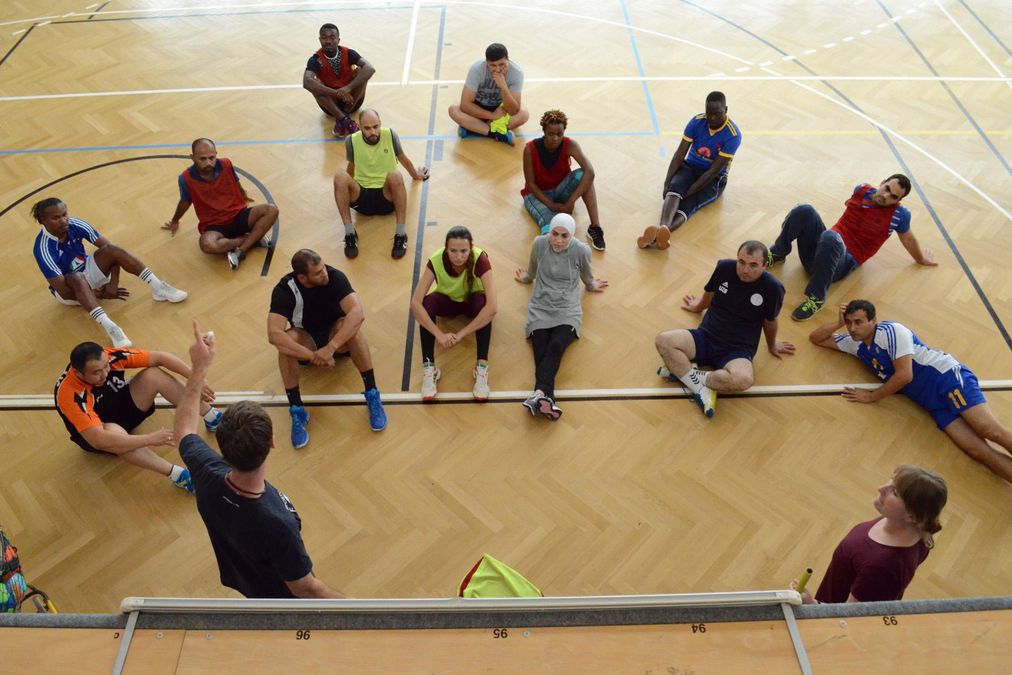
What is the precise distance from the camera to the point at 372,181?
249 inches

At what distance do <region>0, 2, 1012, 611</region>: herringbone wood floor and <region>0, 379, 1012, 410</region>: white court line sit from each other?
0.22 ft

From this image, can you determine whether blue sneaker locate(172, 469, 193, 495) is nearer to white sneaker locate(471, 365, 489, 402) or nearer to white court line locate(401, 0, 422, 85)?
white sneaker locate(471, 365, 489, 402)

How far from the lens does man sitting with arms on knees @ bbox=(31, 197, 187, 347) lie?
17.3 ft

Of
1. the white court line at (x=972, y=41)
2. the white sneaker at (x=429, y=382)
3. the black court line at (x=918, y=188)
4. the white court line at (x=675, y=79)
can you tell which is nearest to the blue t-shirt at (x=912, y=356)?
the black court line at (x=918, y=188)

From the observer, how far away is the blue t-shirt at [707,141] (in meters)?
6.20

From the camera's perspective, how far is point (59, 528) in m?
4.21

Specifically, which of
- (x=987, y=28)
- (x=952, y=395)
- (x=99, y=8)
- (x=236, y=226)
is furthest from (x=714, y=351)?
(x=99, y=8)

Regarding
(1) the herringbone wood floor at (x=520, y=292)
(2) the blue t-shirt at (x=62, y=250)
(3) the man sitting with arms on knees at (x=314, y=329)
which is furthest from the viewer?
(2) the blue t-shirt at (x=62, y=250)

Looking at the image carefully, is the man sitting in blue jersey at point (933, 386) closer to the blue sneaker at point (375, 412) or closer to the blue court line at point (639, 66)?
the blue sneaker at point (375, 412)

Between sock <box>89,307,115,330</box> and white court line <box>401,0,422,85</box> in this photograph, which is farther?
white court line <box>401,0,422,85</box>

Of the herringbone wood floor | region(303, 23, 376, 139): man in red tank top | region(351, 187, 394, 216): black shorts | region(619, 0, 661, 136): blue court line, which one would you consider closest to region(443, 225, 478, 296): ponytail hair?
the herringbone wood floor

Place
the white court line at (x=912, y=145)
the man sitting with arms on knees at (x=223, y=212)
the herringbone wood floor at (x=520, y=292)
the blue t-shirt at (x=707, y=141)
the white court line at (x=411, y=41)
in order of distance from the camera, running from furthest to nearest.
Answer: the white court line at (x=411, y=41)
the white court line at (x=912, y=145)
the blue t-shirt at (x=707, y=141)
the man sitting with arms on knees at (x=223, y=212)
the herringbone wood floor at (x=520, y=292)

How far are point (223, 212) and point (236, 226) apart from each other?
154 mm

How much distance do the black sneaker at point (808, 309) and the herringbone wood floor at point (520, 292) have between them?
0.12 meters
